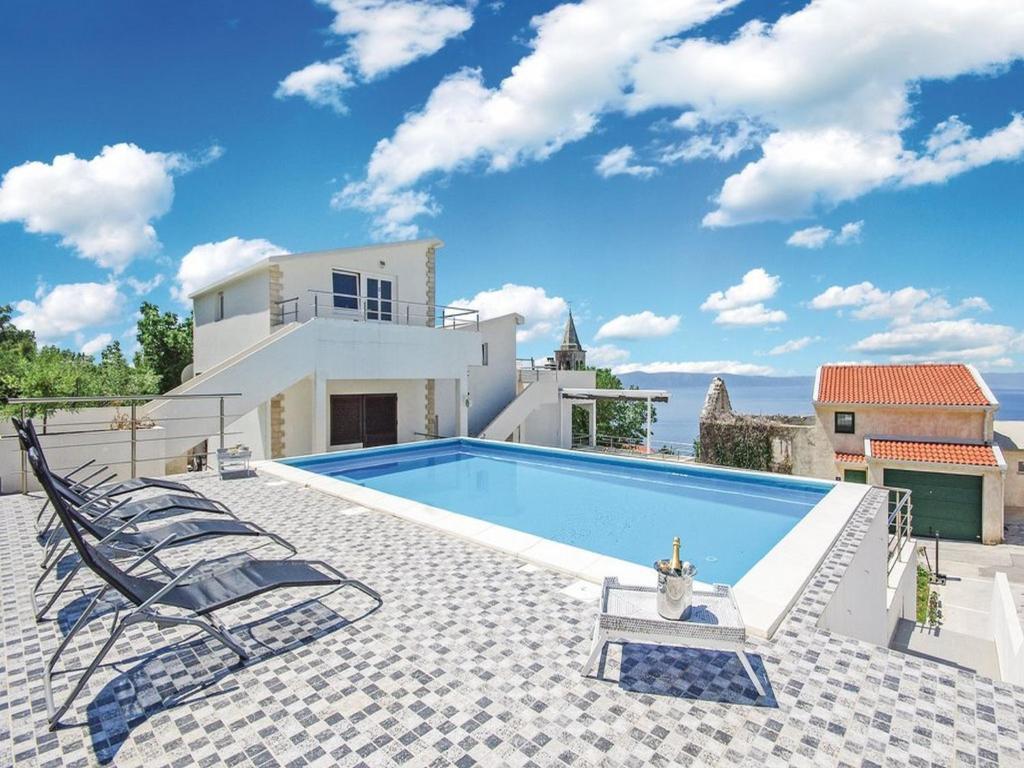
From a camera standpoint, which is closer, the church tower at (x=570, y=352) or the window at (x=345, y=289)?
the window at (x=345, y=289)

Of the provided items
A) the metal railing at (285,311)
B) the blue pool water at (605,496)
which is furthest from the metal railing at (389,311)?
the blue pool water at (605,496)

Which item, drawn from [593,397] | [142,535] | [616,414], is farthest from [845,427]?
[142,535]

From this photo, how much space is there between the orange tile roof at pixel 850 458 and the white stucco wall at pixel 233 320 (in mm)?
22986

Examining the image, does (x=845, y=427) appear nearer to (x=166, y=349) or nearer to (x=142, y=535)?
(x=142, y=535)

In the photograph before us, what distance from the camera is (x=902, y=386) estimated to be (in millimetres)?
22297

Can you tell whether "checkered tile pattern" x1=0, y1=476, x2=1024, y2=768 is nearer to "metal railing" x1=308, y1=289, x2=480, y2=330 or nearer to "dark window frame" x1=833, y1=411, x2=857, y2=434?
"metal railing" x1=308, y1=289, x2=480, y2=330

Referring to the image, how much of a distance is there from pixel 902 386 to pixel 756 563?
21537 millimetres

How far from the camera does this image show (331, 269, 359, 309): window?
Answer: 1802 centimetres

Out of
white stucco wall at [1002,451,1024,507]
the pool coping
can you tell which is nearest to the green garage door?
white stucco wall at [1002,451,1024,507]

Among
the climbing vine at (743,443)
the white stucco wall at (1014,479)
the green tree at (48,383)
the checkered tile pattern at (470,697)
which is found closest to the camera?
the checkered tile pattern at (470,697)

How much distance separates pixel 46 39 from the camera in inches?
530

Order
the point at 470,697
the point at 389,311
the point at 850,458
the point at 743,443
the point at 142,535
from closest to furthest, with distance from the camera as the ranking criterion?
the point at 470,697 → the point at 142,535 → the point at 389,311 → the point at 850,458 → the point at 743,443

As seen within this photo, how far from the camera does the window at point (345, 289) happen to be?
1802 centimetres

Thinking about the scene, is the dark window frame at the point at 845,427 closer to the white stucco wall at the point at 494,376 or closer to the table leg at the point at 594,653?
the white stucco wall at the point at 494,376
